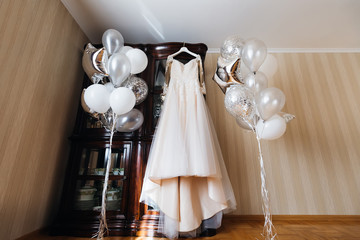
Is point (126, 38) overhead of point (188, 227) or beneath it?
overhead

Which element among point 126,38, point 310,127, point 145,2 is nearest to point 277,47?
point 310,127

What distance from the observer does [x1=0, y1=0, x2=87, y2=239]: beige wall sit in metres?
1.08

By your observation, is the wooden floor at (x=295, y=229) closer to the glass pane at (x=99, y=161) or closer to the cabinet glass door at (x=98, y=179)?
the cabinet glass door at (x=98, y=179)

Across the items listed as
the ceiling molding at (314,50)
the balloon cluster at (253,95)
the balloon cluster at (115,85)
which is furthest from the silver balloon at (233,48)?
the ceiling molding at (314,50)

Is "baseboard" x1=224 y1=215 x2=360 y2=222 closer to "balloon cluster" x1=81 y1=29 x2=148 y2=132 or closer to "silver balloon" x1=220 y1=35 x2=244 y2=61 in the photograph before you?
"balloon cluster" x1=81 y1=29 x2=148 y2=132

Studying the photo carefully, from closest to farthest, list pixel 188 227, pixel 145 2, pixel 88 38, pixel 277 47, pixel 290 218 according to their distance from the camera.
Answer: pixel 188 227
pixel 145 2
pixel 290 218
pixel 88 38
pixel 277 47

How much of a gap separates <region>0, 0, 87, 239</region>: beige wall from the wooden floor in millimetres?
245

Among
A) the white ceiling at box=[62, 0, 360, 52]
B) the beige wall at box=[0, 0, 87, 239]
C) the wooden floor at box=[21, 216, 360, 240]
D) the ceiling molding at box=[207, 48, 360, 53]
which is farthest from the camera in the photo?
the ceiling molding at box=[207, 48, 360, 53]

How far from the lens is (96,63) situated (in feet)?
4.59

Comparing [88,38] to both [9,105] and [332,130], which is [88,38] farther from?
[332,130]

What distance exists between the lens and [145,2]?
1.61 meters

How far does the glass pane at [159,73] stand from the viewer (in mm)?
1801

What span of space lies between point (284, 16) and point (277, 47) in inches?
19.8

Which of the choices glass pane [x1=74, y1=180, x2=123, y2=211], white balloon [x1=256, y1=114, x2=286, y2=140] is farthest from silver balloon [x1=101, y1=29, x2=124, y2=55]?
white balloon [x1=256, y1=114, x2=286, y2=140]
